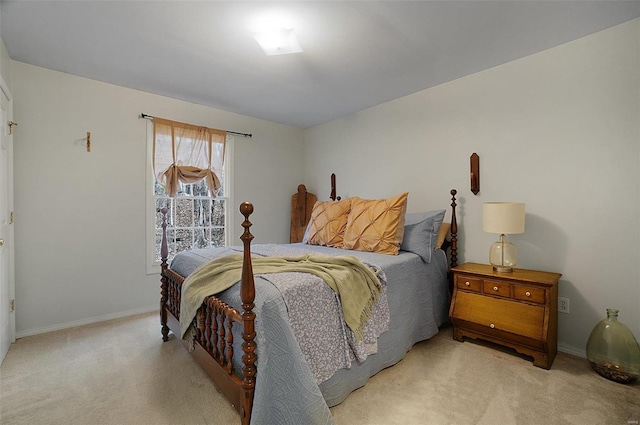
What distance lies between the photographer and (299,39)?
224 centimetres

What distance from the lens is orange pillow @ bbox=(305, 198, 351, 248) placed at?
9.87ft

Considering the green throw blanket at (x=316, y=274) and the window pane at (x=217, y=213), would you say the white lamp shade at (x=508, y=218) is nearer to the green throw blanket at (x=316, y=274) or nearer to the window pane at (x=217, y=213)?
the green throw blanket at (x=316, y=274)

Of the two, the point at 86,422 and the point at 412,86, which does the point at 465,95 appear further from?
the point at 86,422

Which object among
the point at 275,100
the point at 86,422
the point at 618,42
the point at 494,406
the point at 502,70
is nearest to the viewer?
the point at 86,422

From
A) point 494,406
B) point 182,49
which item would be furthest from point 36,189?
point 494,406

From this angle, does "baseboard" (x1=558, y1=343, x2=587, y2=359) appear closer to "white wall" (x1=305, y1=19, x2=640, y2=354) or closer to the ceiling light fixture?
"white wall" (x1=305, y1=19, x2=640, y2=354)

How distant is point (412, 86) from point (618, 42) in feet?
5.09

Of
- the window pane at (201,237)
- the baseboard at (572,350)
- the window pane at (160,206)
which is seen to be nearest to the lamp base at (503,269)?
the baseboard at (572,350)

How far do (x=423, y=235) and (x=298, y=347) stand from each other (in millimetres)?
1649

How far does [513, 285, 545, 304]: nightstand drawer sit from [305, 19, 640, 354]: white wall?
0.45 meters

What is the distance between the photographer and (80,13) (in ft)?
6.47

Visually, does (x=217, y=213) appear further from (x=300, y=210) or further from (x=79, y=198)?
(x=79, y=198)

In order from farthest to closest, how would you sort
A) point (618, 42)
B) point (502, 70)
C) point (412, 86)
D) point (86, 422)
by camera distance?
1. point (412, 86)
2. point (502, 70)
3. point (618, 42)
4. point (86, 422)

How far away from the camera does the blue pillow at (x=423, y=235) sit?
257cm
